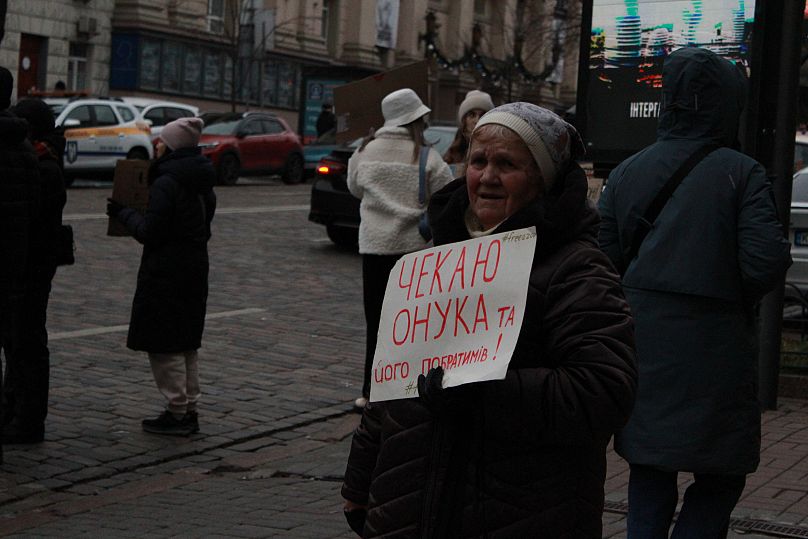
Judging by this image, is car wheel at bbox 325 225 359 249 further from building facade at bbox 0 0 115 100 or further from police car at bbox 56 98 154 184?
building facade at bbox 0 0 115 100

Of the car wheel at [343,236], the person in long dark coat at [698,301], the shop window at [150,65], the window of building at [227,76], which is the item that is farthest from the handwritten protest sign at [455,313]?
the window of building at [227,76]

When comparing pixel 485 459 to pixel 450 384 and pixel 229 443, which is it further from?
pixel 229 443

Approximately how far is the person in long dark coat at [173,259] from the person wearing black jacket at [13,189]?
85 cm

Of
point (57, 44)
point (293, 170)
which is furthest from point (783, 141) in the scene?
point (57, 44)

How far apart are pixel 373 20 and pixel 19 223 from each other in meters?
48.2

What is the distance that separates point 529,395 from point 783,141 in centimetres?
603

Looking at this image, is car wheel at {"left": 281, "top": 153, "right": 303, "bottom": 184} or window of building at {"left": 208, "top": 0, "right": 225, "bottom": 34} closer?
car wheel at {"left": 281, "top": 153, "right": 303, "bottom": 184}

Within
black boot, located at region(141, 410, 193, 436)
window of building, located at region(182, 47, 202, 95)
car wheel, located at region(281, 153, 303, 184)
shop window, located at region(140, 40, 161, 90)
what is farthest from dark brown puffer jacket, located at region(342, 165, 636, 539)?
window of building, located at region(182, 47, 202, 95)

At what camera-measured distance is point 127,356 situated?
32.0 ft

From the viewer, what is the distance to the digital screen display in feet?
30.4

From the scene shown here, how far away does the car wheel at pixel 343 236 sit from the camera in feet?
57.4

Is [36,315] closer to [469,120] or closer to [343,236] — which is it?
[469,120]

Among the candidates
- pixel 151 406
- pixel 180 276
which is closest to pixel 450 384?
pixel 180 276

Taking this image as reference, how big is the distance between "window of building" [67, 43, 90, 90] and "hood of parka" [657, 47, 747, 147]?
120 feet
